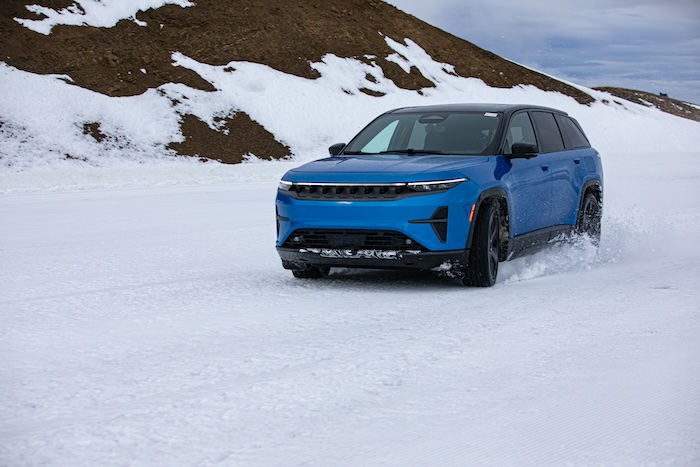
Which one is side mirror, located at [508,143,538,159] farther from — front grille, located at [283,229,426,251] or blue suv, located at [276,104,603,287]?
front grille, located at [283,229,426,251]

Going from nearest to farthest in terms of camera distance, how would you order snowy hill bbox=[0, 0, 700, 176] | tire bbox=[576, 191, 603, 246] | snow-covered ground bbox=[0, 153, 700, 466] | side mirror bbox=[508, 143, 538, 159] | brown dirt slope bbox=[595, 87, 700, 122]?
1. snow-covered ground bbox=[0, 153, 700, 466]
2. side mirror bbox=[508, 143, 538, 159]
3. tire bbox=[576, 191, 603, 246]
4. snowy hill bbox=[0, 0, 700, 176]
5. brown dirt slope bbox=[595, 87, 700, 122]

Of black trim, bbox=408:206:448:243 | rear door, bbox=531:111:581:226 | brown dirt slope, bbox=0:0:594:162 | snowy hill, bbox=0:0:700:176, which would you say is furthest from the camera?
brown dirt slope, bbox=0:0:594:162

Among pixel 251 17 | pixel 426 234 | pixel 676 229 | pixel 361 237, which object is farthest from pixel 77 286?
pixel 251 17

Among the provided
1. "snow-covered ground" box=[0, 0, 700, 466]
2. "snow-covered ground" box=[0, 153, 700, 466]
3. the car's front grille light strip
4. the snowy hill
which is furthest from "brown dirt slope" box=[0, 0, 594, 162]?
the car's front grille light strip

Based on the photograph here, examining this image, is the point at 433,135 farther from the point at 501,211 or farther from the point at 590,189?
the point at 590,189

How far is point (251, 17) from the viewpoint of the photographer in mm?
52125

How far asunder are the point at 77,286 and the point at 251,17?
149 feet

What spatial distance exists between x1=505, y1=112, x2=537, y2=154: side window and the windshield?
0.18 metres

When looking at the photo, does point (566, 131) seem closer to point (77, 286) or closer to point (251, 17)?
point (77, 286)

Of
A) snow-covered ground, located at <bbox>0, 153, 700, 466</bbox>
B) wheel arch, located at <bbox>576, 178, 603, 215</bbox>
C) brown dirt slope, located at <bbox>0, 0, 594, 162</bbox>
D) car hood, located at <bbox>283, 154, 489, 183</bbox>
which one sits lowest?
snow-covered ground, located at <bbox>0, 153, 700, 466</bbox>

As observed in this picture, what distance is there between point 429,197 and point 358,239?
26.7 inches

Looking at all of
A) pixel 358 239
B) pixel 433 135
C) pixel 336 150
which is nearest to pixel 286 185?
pixel 358 239

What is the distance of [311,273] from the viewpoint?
29.0ft

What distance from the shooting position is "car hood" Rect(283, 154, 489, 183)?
789 cm
